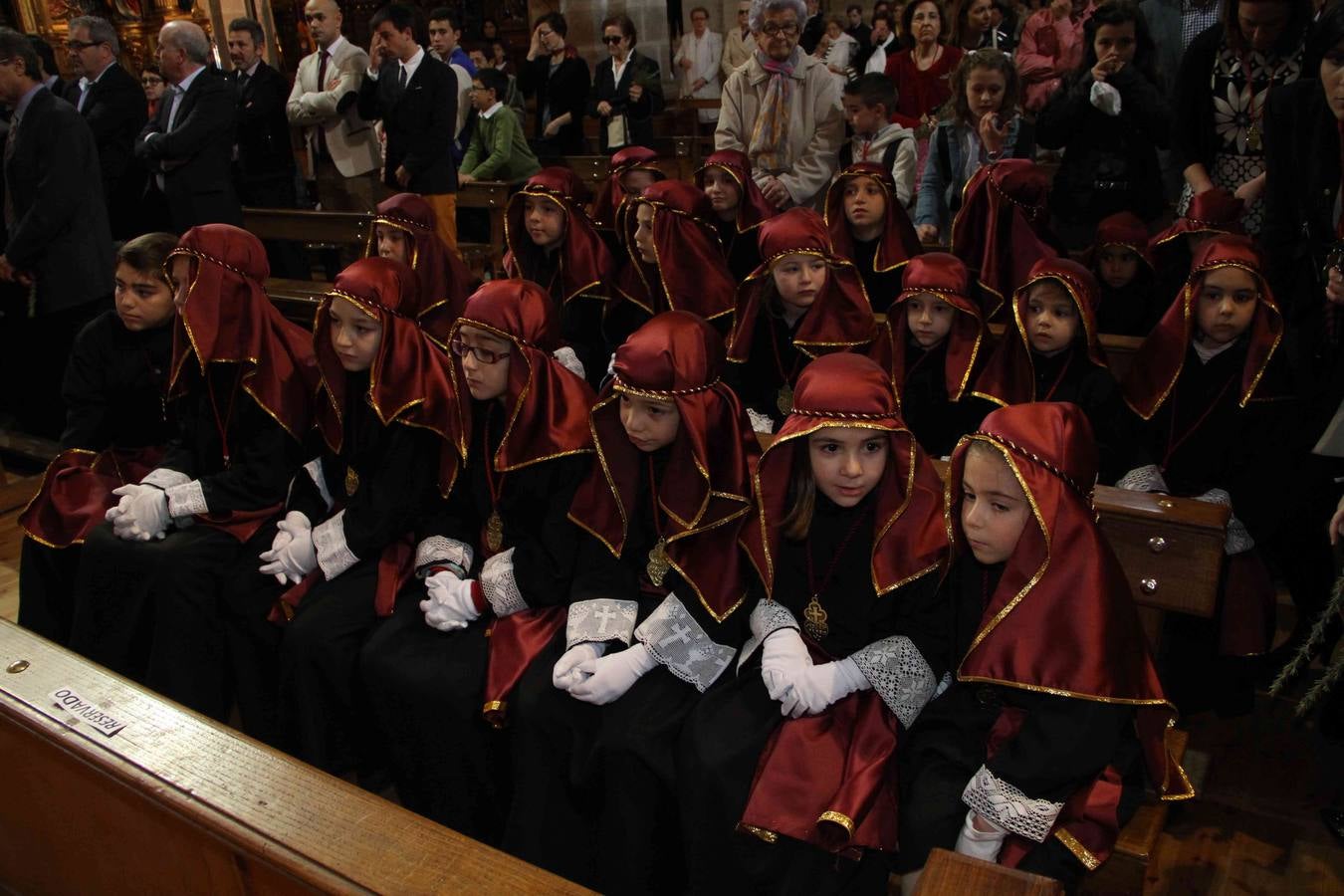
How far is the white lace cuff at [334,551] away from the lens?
9.61 feet

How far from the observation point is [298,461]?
3.33 metres

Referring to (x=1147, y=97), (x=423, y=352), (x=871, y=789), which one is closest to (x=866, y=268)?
(x=1147, y=97)

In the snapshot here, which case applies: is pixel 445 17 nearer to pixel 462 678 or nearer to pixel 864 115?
pixel 864 115

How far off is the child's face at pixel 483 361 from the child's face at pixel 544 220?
191 centimetres

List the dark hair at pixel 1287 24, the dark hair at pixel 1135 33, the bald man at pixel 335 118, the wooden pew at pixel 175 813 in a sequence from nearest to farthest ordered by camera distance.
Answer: the wooden pew at pixel 175 813
the dark hair at pixel 1287 24
the dark hair at pixel 1135 33
the bald man at pixel 335 118

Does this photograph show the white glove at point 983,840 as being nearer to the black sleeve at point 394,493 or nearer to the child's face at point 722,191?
the black sleeve at point 394,493

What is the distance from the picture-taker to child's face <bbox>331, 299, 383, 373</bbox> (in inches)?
114

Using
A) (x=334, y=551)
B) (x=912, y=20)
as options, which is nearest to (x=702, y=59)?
(x=912, y=20)

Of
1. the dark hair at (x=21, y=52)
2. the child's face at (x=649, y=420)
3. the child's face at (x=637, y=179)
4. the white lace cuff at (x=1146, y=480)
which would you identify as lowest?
the white lace cuff at (x=1146, y=480)

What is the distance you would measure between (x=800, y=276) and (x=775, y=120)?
6.15ft

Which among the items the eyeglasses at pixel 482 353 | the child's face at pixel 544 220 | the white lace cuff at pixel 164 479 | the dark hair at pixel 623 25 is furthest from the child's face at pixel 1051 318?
the dark hair at pixel 623 25

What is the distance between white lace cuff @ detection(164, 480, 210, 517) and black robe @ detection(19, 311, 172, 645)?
1.81 feet

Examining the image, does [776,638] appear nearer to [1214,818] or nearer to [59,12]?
[1214,818]

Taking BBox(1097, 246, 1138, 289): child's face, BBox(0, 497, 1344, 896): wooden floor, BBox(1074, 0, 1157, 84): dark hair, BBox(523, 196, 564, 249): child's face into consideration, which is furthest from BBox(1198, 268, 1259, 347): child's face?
BBox(523, 196, 564, 249): child's face
